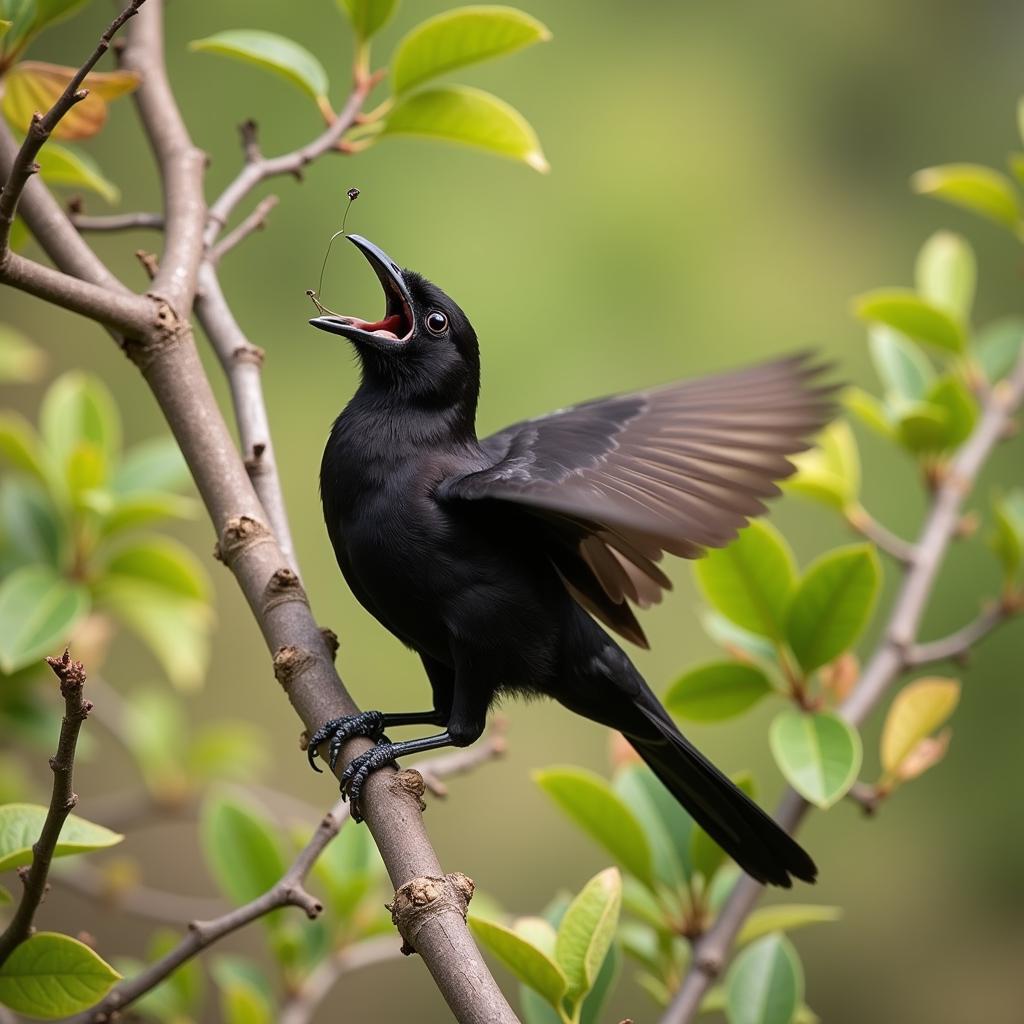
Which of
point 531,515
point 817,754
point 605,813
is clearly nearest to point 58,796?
point 531,515

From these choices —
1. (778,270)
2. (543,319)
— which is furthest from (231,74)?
(778,270)

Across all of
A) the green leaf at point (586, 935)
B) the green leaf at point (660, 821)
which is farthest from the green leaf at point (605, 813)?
the green leaf at point (586, 935)

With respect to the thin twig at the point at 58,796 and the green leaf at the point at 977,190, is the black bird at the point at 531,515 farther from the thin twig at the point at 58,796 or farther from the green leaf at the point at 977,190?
the green leaf at the point at 977,190

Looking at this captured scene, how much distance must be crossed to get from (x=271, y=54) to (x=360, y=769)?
3.38 feet

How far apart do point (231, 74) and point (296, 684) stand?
326cm

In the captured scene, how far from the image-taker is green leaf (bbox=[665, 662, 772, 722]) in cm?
177

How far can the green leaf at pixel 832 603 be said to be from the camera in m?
1.69

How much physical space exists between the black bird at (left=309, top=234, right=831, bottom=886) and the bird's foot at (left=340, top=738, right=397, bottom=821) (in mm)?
32

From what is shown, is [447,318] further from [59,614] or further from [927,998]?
[927,998]

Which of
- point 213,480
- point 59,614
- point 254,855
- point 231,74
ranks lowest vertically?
point 254,855

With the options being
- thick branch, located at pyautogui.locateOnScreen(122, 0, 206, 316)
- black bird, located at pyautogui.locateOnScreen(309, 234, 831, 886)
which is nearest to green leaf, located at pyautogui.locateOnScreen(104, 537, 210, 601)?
black bird, located at pyautogui.locateOnScreen(309, 234, 831, 886)

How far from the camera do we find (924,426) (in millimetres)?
2016

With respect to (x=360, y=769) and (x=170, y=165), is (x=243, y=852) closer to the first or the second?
(x=360, y=769)

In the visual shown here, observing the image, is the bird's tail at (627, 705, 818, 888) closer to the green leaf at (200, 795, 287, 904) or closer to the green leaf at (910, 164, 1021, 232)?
the green leaf at (200, 795, 287, 904)
